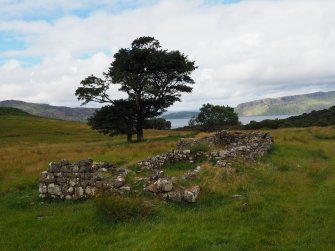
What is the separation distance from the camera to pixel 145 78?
167ft

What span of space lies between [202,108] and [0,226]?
319 feet

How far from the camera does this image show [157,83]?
175ft

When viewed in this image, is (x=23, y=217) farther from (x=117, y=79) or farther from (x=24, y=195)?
(x=117, y=79)

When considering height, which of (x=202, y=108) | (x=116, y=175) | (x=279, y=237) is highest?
(x=202, y=108)

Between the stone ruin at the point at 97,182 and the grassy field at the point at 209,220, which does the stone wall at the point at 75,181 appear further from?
the grassy field at the point at 209,220

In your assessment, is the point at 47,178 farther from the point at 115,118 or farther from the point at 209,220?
the point at 115,118

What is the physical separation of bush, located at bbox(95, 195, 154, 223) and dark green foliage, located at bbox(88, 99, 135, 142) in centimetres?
3736

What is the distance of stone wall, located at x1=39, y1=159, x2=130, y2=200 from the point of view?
15.4 metres

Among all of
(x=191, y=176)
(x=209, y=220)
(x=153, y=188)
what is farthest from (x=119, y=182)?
(x=209, y=220)

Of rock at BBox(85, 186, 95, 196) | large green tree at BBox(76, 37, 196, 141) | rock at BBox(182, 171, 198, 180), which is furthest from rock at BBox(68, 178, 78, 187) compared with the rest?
large green tree at BBox(76, 37, 196, 141)

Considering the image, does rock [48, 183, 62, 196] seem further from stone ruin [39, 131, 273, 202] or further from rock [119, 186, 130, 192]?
rock [119, 186, 130, 192]

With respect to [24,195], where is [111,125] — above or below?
above

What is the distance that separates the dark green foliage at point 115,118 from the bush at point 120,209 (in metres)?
37.4

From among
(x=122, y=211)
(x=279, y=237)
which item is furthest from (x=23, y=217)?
(x=279, y=237)
